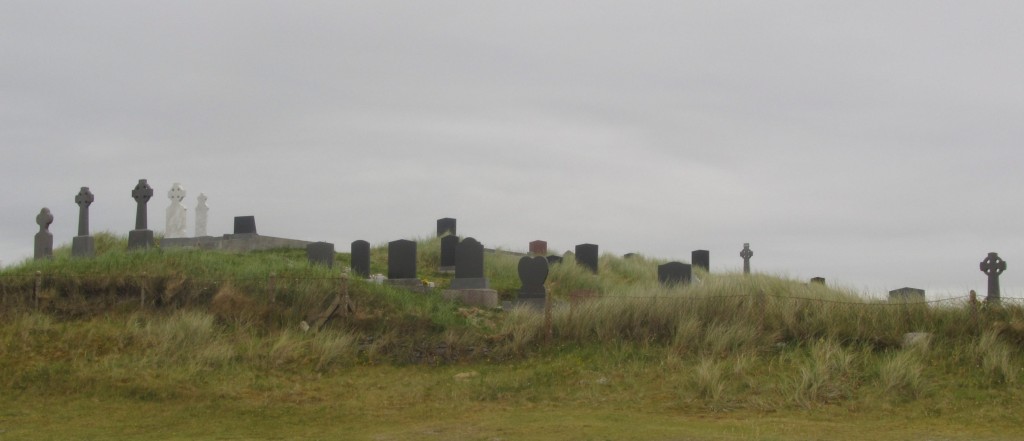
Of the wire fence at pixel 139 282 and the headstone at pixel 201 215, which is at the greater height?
the headstone at pixel 201 215

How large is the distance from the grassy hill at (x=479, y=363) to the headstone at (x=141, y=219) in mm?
4931

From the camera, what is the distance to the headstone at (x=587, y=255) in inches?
1100

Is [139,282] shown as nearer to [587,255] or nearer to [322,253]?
[322,253]

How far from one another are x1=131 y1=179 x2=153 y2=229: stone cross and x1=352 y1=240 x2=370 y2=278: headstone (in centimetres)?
618

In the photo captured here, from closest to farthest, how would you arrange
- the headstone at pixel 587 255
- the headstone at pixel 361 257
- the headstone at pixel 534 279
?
1. the headstone at pixel 534 279
2. the headstone at pixel 361 257
3. the headstone at pixel 587 255

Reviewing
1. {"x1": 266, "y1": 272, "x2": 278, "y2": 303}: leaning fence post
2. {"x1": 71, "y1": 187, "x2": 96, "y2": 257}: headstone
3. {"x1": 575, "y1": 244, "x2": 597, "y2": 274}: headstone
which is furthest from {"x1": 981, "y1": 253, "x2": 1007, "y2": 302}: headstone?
{"x1": 71, "y1": 187, "x2": 96, "y2": 257}: headstone

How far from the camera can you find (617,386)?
14.6 m

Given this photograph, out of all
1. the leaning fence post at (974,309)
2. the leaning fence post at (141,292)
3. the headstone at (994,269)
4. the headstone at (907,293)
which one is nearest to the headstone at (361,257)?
the leaning fence post at (141,292)

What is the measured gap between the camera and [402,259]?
2238 centimetres

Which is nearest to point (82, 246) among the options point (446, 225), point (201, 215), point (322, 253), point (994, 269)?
point (201, 215)

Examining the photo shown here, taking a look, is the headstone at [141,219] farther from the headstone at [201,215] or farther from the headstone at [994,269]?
the headstone at [994,269]

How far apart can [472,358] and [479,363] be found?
178 millimetres

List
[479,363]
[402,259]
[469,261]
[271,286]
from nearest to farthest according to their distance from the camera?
[479,363]
[271,286]
[469,261]
[402,259]

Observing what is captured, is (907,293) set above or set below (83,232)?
below
